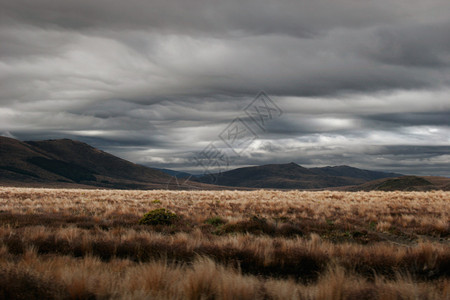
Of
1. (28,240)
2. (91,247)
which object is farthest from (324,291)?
(28,240)

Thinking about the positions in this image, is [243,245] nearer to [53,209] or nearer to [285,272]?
[285,272]

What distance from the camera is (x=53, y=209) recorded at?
22.2 meters

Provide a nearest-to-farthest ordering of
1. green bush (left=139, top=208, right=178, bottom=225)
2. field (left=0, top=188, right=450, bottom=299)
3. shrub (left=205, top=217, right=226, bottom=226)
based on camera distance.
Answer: field (left=0, top=188, right=450, bottom=299) < green bush (left=139, top=208, right=178, bottom=225) < shrub (left=205, top=217, right=226, bottom=226)

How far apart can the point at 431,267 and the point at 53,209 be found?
21310 millimetres

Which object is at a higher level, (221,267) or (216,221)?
(221,267)

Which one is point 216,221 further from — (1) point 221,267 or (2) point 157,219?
(1) point 221,267

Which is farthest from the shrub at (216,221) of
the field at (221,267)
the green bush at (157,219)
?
the field at (221,267)

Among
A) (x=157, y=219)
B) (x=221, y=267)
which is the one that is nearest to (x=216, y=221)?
(x=157, y=219)

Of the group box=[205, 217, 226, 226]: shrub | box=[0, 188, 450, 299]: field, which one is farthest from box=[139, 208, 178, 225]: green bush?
box=[205, 217, 226, 226]: shrub

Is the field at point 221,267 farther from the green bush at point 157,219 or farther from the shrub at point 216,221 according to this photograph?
the shrub at point 216,221

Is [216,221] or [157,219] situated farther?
[216,221]

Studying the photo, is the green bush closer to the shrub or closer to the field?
the field

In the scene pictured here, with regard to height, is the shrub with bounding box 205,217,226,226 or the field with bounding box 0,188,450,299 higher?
the field with bounding box 0,188,450,299

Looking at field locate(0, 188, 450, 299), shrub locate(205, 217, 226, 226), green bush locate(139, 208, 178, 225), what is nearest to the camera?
field locate(0, 188, 450, 299)
